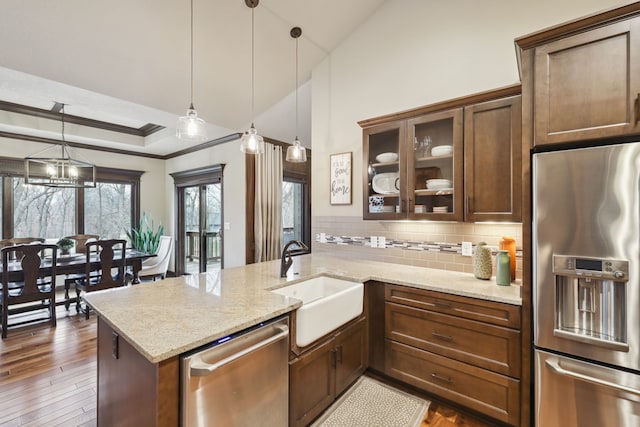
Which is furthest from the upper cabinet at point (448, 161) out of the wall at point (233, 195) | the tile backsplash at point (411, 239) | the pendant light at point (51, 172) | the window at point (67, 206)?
the window at point (67, 206)

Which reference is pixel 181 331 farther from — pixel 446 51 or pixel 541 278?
pixel 446 51

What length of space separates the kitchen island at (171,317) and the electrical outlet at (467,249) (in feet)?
0.69

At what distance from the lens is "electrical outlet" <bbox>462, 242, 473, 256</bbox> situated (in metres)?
2.37

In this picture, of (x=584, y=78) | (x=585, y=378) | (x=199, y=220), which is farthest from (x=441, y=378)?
(x=199, y=220)

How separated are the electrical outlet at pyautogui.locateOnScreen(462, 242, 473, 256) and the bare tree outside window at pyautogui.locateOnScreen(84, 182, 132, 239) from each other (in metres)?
6.17

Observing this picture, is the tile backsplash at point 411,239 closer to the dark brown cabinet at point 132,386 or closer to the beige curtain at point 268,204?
the beige curtain at point 268,204

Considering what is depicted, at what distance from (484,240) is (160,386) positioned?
93.2 inches

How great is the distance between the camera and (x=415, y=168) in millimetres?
2395

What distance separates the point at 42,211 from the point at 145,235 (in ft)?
5.15

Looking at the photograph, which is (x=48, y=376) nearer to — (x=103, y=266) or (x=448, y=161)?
(x=103, y=266)

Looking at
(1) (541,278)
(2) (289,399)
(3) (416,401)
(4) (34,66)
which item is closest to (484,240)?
(1) (541,278)

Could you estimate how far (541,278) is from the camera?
4.96 feet

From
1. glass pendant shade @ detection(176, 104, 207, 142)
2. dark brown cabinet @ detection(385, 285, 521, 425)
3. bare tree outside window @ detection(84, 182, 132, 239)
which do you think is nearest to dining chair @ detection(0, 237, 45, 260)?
bare tree outside window @ detection(84, 182, 132, 239)

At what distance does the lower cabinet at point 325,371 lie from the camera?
159 cm
